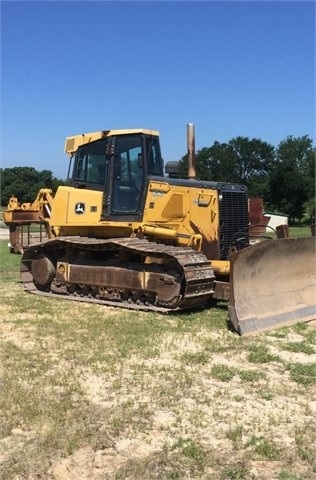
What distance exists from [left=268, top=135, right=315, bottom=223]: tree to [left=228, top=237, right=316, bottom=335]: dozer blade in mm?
42804

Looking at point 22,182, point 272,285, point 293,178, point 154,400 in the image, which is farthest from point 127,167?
point 293,178

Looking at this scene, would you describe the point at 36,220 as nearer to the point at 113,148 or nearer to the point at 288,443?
the point at 113,148

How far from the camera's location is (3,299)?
9289mm

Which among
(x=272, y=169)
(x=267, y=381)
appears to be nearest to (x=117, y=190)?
(x=267, y=381)

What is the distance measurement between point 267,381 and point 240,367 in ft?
1.55

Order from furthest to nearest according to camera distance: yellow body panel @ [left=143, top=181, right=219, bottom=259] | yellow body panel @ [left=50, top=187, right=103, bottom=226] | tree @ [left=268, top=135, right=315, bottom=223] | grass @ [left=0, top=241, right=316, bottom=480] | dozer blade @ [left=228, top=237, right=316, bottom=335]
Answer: tree @ [left=268, top=135, right=315, bottom=223]
yellow body panel @ [left=50, top=187, right=103, bottom=226]
yellow body panel @ [left=143, top=181, right=219, bottom=259]
dozer blade @ [left=228, top=237, right=316, bottom=335]
grass @ [left=0, top=241, right=316, bottom=480]

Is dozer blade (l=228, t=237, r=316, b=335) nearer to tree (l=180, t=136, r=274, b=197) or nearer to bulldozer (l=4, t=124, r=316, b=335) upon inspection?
bulldozer (l=4, t=124, r=316, b=335)

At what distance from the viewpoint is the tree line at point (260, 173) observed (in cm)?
5238

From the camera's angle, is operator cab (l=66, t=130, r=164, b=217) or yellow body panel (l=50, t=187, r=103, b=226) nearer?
operator cab (l=66, t=130, r=164, b=217)

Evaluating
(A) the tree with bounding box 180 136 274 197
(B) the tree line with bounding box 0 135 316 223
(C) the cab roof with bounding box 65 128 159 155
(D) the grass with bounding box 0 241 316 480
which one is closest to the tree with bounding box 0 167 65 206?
(B) the tree line with bounding box 0 135 316 223

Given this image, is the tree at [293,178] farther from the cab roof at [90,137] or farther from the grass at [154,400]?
the grass at [154,400]

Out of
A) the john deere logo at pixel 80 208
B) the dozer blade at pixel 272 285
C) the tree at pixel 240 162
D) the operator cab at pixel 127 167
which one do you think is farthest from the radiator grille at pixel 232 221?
the tree at pixel 240 162

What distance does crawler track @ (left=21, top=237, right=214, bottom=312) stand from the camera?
8102 millimetres

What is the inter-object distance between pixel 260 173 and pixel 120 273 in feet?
179
